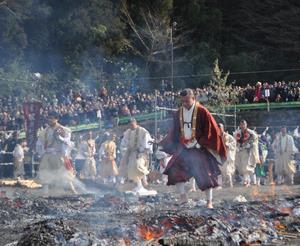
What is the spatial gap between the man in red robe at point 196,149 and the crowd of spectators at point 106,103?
1401 cm

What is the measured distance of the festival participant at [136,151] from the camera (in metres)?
18.1

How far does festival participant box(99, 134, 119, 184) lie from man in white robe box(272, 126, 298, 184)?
504 centimetres

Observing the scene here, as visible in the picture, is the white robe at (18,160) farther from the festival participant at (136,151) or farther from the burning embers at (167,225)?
the burning embers at (167,225)

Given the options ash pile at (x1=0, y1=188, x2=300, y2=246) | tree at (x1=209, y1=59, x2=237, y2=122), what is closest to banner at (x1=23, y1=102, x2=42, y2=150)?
ash pile at (x1=0, y1=188, x2=300, y2=246)

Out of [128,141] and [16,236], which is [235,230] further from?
[128,141]

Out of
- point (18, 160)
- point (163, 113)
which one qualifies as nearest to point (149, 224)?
point (18, 160)

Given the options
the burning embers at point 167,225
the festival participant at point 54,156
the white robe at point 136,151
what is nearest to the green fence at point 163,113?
the white robe at point 136,151

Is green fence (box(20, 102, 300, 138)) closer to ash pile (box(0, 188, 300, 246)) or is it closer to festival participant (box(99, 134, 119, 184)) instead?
festival participant (box(99, 134, 119, 184))

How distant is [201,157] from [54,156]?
243 inches

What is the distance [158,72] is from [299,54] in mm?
8718

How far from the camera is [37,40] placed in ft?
104

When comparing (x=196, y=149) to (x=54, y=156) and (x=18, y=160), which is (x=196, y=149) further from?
(x=18, y=160)

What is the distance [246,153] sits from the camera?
20.9 m

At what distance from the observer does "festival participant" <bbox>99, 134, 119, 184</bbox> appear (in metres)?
22.9
